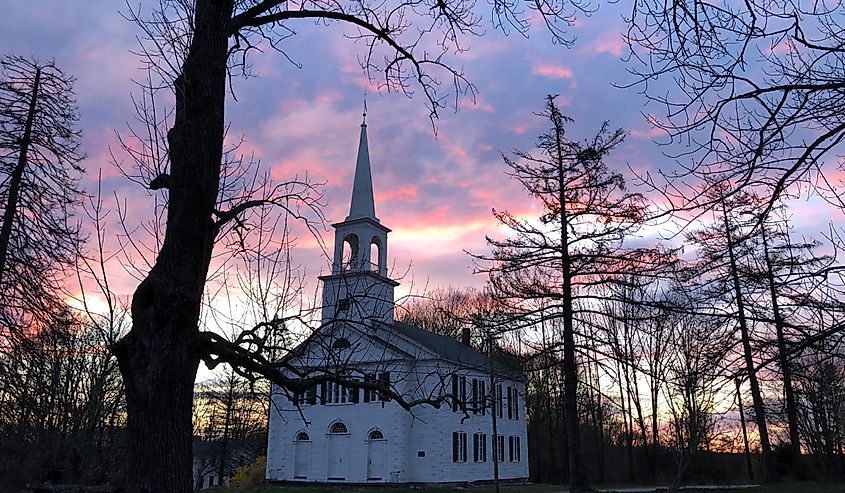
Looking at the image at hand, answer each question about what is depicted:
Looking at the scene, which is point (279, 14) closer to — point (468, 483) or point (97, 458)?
point (97, 458)

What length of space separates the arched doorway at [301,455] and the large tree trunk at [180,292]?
1241 inches

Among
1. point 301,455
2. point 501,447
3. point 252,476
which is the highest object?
point 501,447

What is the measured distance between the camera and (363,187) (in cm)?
3688

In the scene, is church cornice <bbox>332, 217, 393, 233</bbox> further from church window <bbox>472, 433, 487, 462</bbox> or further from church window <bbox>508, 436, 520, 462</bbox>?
church window <bbox>508, 436, 520, 462</bbox>

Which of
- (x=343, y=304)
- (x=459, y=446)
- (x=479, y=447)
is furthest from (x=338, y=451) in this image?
(x=343, y=304)

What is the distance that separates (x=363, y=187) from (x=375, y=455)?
1482 centimetres

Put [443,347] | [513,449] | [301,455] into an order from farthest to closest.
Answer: [513,449] → [443,347] → [301,455]

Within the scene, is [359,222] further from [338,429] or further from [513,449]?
[513,449]

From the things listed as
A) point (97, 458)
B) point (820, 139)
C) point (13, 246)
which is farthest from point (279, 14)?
point (97, 458)

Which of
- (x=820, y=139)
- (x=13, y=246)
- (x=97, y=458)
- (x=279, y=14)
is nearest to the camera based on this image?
(x=820, y=139)

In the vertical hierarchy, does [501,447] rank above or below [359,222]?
below

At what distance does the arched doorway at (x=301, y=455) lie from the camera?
34312 millimetres

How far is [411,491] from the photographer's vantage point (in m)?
28.4

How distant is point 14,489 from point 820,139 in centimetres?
1517
